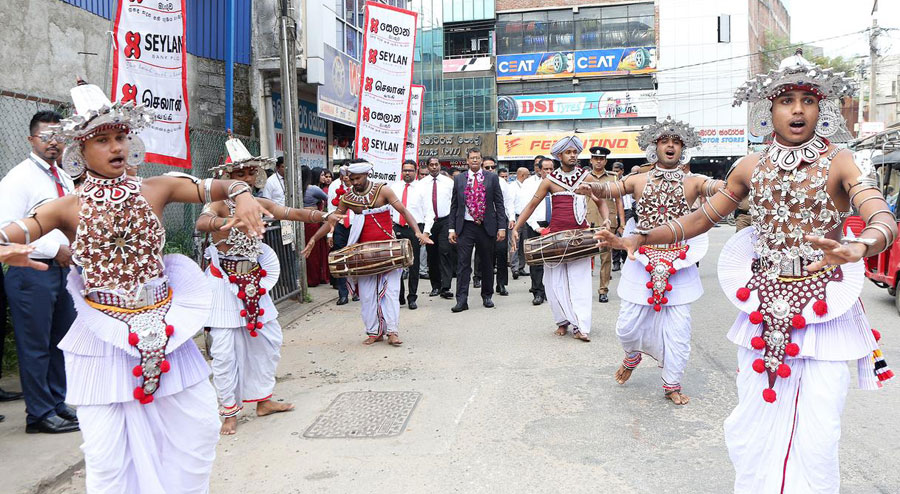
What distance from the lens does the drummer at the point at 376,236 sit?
26.9ft

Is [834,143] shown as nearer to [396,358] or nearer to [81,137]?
[81,137]

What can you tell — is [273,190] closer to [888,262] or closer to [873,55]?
[888,262]

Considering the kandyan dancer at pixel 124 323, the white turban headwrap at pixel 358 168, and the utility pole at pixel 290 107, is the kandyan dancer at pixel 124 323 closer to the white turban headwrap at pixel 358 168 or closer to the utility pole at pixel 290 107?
the white turban headwrap at pixel 358 168

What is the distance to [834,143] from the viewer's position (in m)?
3.74

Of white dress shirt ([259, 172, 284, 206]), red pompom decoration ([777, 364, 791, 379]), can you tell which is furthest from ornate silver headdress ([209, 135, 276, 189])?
red pompom decoration ([777, 364, 791, 379])

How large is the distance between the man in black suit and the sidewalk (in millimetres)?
6135

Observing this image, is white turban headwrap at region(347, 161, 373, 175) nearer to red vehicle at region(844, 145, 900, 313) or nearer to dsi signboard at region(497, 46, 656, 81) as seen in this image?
red vehicle at region(844, 145, 900, 313)

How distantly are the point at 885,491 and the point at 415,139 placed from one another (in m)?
9.79

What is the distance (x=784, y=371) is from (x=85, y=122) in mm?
3453

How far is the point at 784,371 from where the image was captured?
135 inches

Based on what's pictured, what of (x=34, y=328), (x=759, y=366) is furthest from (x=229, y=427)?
(x=759, y=366)

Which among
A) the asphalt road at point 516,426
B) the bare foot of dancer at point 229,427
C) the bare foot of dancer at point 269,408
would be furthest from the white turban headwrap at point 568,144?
the bare foot of dancer at point 229,427

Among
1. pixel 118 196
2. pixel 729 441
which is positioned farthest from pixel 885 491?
pixel 118 196

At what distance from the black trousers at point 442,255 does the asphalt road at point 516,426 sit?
3651 millimetres
